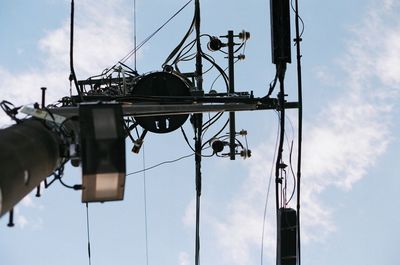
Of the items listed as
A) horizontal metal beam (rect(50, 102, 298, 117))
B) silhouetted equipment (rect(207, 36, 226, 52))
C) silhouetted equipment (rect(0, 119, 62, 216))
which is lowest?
silhouetted equipment (rect(0, 119, 62, 216))

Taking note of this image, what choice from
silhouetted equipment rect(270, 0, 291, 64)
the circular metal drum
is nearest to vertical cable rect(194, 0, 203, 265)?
the circular metal drum

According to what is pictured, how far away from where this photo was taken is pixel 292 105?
8.01m

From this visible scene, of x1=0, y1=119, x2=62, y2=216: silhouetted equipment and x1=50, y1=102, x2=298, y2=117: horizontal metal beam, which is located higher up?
x1=50, y1=102, x2=298, y2=117: horizontal metal beam

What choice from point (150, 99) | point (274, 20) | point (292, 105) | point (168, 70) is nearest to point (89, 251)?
point (150, 99)

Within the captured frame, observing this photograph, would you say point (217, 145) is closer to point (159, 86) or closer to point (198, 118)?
point (198, 118)

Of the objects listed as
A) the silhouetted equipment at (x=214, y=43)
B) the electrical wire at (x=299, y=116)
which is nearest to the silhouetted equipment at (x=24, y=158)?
the electrical wire at (x=299, y=116)

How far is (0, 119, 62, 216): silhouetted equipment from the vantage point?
397 centimetres

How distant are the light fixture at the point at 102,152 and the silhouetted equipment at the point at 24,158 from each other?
424 mm

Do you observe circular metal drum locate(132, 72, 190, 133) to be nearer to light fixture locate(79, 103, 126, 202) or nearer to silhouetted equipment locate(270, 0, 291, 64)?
silhouetted equipment locate(270, 0, 291, 64)

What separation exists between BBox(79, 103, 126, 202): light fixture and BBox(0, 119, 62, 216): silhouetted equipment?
0.42 m

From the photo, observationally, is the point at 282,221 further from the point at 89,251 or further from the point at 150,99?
the point at 89,251

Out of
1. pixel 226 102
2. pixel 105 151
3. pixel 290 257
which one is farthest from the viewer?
pixel 226 102

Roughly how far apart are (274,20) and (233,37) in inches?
121

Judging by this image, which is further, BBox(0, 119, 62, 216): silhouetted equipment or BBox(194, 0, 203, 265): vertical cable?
BBox(194, 0, 203, 265): vertical cable
